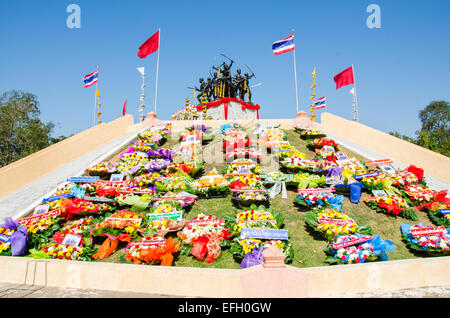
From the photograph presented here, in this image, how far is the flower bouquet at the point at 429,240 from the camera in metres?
6.23

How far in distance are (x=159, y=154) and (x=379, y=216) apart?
24.2 ft

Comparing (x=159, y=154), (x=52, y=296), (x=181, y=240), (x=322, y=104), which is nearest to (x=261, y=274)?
(x=181, y=240)

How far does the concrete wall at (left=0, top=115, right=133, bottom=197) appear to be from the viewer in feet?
33.1

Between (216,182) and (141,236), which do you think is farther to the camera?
(216,182)

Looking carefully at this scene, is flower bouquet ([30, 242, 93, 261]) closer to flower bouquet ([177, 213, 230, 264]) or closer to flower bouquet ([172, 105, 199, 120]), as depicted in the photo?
flower bouquet ([177, 213, 230, 264])

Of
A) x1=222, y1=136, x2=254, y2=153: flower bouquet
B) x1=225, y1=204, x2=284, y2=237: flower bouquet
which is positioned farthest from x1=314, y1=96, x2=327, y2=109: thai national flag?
x1=225, y1=204, x2=284, y2=237: flower bouquet

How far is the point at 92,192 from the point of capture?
30.8 feet

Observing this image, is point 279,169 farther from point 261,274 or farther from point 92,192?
point 261,274

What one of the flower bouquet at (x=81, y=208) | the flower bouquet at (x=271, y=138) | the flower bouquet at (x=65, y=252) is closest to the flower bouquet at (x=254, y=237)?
the flower bouquet at (x=65, y=252)

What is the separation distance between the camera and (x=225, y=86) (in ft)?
78.5

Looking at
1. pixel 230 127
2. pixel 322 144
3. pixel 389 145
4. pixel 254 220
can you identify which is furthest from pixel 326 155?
pixel 254 220

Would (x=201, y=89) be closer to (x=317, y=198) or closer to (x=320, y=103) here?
(x=320, y=103)

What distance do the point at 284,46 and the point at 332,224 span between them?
12107 mm

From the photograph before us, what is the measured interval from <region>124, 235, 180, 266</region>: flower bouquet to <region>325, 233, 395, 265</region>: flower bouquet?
2.89 meters
